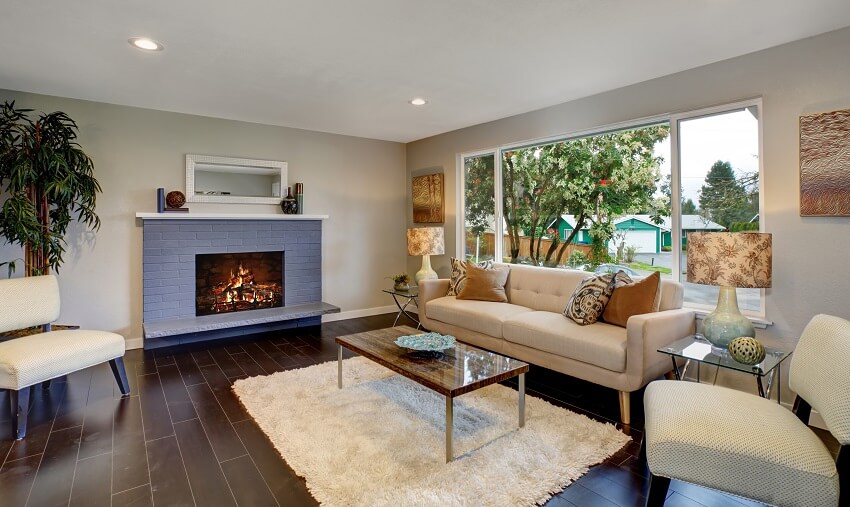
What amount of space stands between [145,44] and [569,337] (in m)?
3.35

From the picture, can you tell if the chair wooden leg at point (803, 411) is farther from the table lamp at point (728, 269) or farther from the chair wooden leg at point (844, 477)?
the table lamp at point (728, 269)

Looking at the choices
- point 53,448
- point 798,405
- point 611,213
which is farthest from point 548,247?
point 53,448

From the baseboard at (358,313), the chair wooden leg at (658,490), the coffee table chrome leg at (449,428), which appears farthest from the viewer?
the baseboard at (358,313)

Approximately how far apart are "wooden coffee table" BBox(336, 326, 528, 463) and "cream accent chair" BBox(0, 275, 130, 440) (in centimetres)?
160

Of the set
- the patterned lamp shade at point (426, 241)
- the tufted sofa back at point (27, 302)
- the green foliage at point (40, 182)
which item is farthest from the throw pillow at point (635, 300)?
the green foliage at point (40, 182)

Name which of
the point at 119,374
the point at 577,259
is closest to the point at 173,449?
the point at 119,374

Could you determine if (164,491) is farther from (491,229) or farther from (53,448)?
(491,229)

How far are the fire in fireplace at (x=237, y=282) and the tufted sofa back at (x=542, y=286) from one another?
2.73m

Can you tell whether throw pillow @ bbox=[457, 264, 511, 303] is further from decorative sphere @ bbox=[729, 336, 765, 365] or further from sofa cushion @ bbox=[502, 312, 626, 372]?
decorative sphere @ bbox=[729, 336, 765, 365]

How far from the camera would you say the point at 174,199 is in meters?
4.37

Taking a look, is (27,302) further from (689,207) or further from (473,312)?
(689,207)

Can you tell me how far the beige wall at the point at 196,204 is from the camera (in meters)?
4.05

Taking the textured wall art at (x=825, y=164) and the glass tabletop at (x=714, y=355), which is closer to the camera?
the glass tabletop at (x=714, y=355)

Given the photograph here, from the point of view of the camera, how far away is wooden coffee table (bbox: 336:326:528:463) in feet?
7.13
